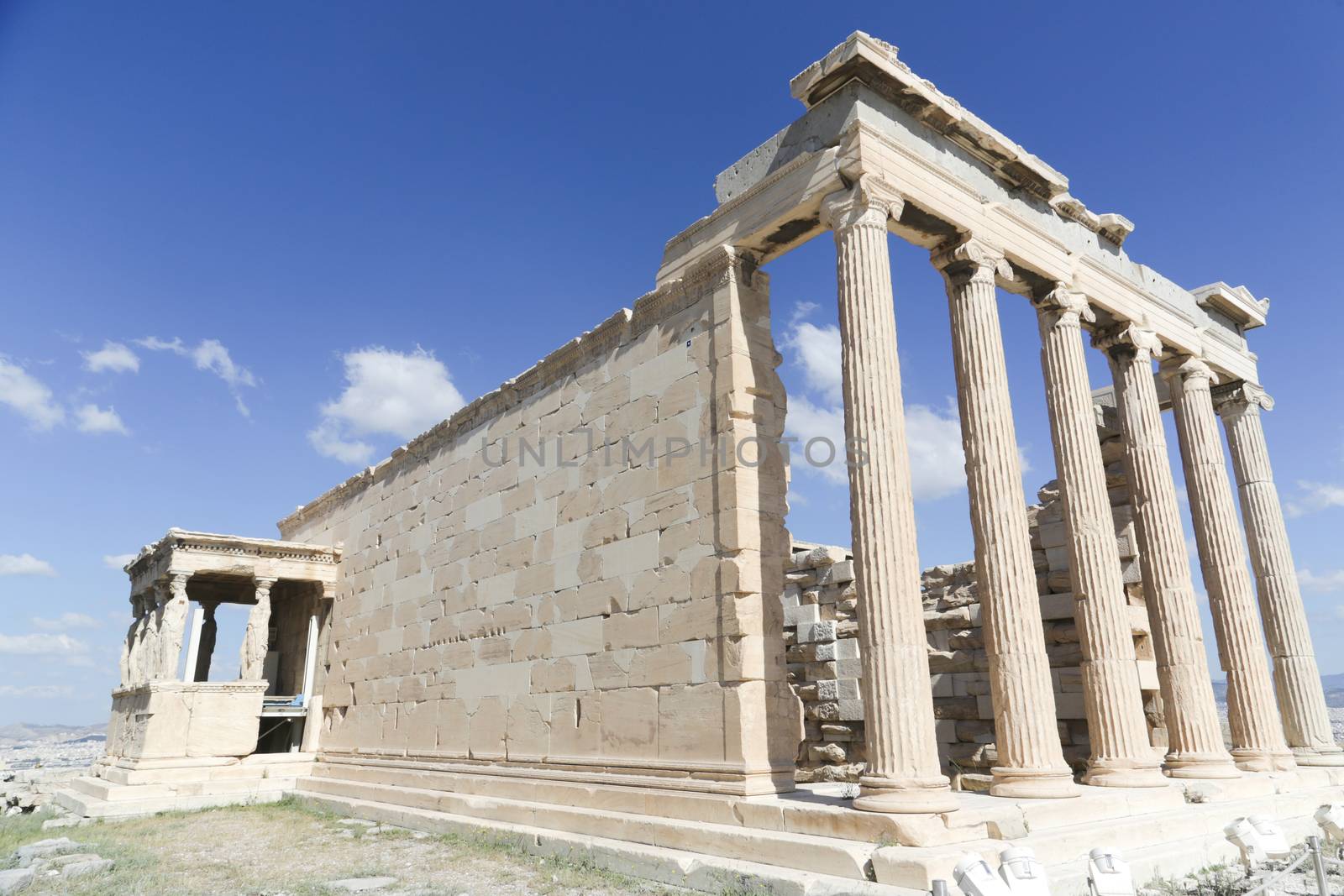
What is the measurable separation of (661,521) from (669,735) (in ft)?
8.10

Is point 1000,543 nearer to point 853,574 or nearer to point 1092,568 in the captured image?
point 1092,568

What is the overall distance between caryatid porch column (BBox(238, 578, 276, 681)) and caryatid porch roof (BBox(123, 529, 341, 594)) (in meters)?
0.40

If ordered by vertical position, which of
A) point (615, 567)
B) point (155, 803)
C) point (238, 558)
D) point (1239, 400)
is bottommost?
point (155, 803)

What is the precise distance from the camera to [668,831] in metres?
9.41

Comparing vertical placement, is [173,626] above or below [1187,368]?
below

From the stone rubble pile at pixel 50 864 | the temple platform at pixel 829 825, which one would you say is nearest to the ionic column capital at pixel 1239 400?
the temple platform at pixel 829 825

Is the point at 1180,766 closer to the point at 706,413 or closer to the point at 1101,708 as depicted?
the point at 1101,708

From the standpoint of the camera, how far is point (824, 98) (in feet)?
Answer: 34.1

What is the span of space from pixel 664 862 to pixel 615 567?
3.81 meters

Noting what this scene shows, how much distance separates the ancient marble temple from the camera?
892cm

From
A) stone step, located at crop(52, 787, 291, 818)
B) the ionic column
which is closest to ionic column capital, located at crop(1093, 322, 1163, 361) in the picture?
stone step, located at crop(52, 787, 291, 818)

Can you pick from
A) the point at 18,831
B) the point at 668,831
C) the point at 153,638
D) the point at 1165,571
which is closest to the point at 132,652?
the point at 153,638

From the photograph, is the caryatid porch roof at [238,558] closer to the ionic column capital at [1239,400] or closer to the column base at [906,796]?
the column base at [906,796]

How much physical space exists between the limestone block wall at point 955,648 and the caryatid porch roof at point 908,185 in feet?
11.1
